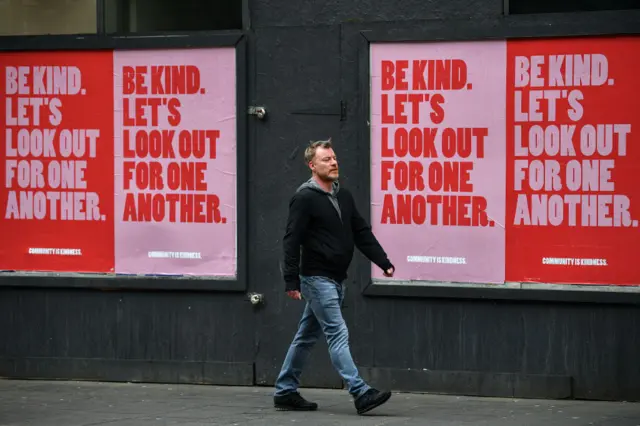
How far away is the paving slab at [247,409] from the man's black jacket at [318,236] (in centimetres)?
102

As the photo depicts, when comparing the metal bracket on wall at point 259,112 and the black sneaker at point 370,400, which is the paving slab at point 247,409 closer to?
the black sneaker at point 370,400

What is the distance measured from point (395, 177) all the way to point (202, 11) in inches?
83.4

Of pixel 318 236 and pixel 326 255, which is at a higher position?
pixel 318 236

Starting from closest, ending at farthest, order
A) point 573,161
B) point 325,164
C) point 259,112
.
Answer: point 325,164 < point 573,161 < point 259,112

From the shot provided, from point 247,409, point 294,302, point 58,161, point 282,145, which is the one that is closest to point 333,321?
point 247,409

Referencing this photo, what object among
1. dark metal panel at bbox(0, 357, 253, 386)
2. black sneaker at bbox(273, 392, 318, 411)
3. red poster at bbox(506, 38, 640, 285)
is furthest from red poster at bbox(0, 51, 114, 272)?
red poster at bbox(506, 38, 640, 285)

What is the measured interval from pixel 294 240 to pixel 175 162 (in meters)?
2.13

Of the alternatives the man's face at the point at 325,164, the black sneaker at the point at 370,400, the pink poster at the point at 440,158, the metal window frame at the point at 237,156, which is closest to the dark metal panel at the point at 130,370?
the metal window frame at the point at 237,156

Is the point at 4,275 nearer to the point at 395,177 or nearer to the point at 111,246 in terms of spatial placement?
the point at 111,246

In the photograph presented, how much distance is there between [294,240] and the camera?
9703 millimetres

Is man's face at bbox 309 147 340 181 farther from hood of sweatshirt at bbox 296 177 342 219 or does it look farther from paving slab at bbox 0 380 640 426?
paving slab at bbox 0 380 640 426

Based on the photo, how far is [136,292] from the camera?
11633 mm

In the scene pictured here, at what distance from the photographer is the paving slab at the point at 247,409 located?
959cm

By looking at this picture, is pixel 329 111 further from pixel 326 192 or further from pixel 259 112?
pixel 326 192
